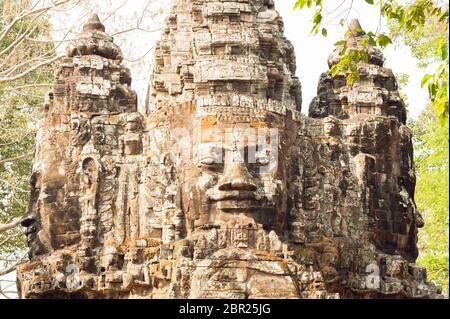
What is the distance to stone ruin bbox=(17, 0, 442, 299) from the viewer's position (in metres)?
15.4

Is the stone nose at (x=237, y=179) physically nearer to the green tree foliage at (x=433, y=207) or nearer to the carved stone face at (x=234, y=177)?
the carved stone face at (x=234, y=177)

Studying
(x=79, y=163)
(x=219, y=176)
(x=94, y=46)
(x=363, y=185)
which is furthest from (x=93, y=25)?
(x=363, y=185)

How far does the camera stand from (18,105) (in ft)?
85.7

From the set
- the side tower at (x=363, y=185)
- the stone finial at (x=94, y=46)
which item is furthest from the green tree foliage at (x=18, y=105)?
the side tower at (x=363, y=185)

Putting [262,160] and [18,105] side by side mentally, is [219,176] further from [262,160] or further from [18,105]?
[18,105]

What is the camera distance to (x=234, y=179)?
15477mm

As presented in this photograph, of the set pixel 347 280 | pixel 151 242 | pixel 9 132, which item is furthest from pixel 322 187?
pixel 9 132

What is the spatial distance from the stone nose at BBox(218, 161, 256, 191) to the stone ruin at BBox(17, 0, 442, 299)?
0.03m

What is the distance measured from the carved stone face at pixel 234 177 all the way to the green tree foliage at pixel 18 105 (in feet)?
30.0

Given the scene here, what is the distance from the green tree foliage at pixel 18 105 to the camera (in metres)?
24.7

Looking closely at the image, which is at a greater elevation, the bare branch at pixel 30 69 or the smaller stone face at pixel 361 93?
the bare branch at pixel 30 69

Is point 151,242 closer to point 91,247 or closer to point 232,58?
point 91,247

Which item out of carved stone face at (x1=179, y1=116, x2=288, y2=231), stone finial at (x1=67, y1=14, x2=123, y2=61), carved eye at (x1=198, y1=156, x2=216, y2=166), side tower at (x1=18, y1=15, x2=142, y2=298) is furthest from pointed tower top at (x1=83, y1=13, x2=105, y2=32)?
carved eye at (x1=198, y1=156, x2=216, y2=166)
